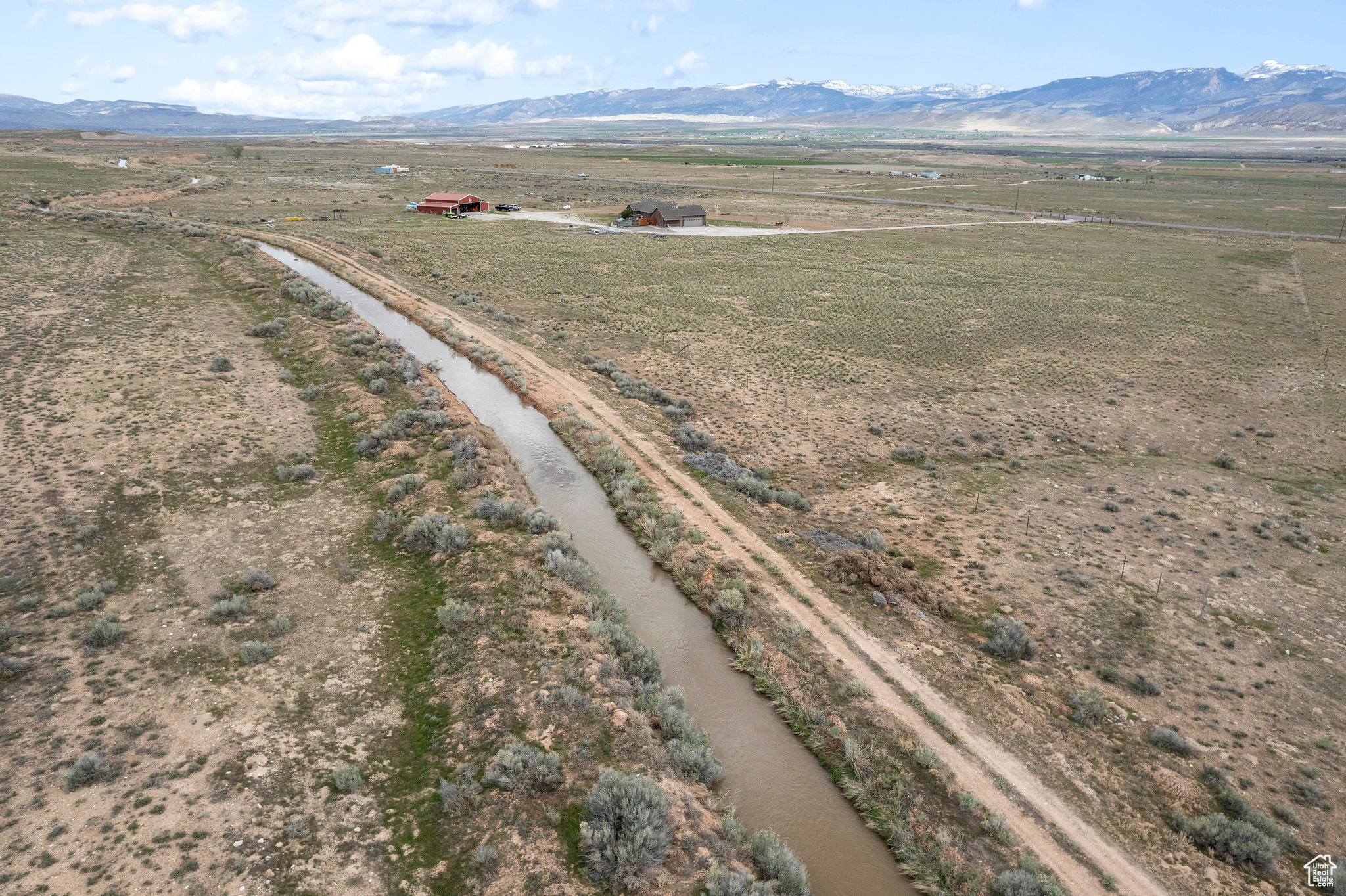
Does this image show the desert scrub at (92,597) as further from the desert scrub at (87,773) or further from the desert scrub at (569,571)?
the desert scrub at (569,571)

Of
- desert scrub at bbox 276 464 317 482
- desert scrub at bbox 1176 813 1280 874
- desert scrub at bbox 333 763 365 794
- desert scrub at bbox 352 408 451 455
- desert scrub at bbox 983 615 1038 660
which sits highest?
desert scrub at bbox 352 408 451 455

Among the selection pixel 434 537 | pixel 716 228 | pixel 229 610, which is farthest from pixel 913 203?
pixel 229 610

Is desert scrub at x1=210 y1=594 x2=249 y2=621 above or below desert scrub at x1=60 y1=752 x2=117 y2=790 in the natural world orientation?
above

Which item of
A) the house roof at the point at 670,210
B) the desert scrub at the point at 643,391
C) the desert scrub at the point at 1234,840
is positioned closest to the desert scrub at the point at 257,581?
the desert scrub at the point at 643,391

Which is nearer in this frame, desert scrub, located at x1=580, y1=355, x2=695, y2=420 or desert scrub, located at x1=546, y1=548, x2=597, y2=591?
desert scrub, located at x1=546, y1=548, x2=597, y2=591

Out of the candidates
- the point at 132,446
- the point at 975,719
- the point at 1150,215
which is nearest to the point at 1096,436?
the point at 975,719

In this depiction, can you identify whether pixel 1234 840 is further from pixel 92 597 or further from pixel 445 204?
pixel 445 204

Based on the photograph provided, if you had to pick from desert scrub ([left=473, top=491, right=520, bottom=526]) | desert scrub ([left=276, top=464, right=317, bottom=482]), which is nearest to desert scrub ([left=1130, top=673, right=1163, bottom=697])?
desert scrub ([left=473, top=491, right=520, bottom=526])

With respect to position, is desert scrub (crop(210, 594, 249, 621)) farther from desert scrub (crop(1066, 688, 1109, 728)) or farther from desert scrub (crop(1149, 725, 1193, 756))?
desert scrub (crop(1149, 725, 1193, 756))
